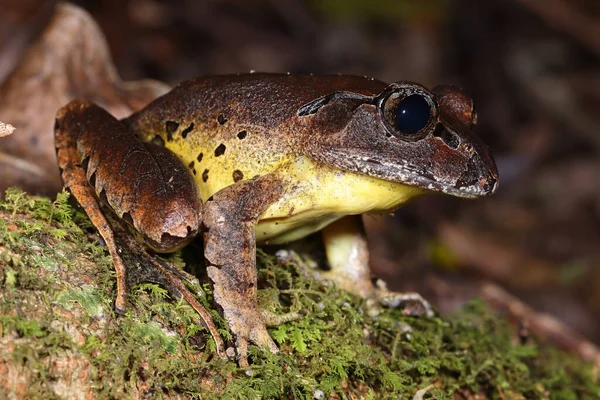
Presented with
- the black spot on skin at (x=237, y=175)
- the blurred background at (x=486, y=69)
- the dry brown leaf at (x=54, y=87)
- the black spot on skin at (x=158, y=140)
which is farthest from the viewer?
the blurred background at (x=486, y=69)

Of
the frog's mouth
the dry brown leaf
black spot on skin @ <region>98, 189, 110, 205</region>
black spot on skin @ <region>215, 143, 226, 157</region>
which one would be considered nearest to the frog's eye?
the frog's mouth

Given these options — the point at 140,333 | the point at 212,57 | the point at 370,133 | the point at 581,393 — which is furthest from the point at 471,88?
the point at 140,333

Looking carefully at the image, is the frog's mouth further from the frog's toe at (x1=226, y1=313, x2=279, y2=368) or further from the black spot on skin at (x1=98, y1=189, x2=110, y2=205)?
the black spot on skin at (x1=98, y1=189, x2=110, y2=205)

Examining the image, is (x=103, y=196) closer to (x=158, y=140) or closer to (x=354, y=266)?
(x=158, y=140)

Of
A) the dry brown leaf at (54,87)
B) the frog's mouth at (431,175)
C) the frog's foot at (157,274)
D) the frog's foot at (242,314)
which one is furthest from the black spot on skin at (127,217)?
the dry brown leaf at (54,87)

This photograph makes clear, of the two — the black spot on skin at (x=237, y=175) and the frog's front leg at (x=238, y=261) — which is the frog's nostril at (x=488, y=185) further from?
the black spot on skin at (x=237, y=175)

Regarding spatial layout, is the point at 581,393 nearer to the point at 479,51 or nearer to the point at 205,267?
the point at 205,267
